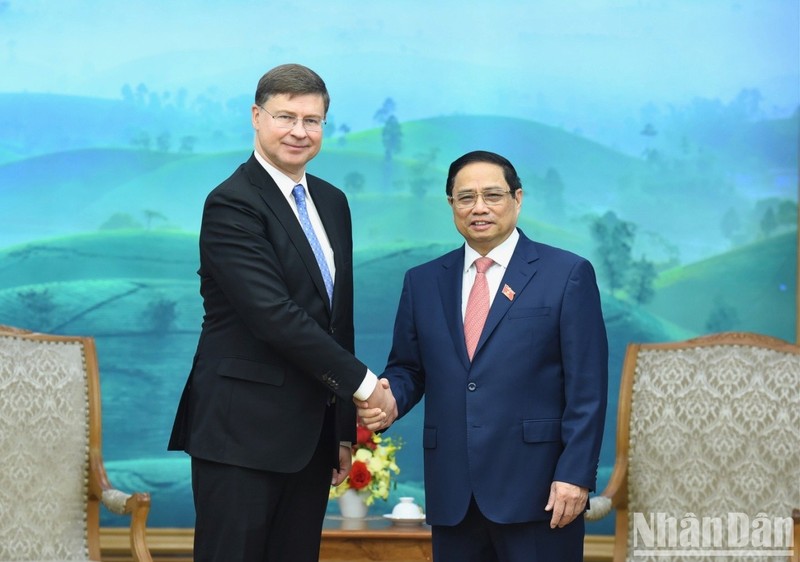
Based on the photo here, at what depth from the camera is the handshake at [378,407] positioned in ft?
8.75

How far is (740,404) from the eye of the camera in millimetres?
3611

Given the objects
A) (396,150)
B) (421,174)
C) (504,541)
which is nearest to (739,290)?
(421,174)

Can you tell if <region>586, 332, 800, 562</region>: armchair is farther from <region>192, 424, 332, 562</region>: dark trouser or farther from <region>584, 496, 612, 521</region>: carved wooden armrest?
<region>192, 424, 332, 562</region>: dark trouser

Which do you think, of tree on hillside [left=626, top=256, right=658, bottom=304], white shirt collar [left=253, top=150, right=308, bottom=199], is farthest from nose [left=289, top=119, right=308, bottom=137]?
tree on hillside [left=626, top=256, right=658, bottom=304]

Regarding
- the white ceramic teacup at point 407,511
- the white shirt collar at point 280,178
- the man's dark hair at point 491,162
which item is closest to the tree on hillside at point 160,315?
the white ceramic teacup at point 407,511

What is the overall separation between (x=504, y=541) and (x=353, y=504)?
4.04 ft

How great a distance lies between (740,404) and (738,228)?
1.02 metres

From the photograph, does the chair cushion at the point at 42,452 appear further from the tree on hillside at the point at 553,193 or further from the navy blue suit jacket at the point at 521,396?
the tree on hillside at the point at 553,193

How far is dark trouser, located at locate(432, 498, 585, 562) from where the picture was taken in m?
2.57

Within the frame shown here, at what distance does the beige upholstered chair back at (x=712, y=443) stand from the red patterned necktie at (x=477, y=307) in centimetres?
111

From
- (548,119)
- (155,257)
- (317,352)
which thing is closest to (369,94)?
(548,119)

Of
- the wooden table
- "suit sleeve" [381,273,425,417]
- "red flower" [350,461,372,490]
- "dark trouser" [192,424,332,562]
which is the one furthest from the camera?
"red flower" [350,461,372,490]

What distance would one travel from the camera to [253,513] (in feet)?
8.25

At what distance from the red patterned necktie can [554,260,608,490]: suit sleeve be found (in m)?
0.20
